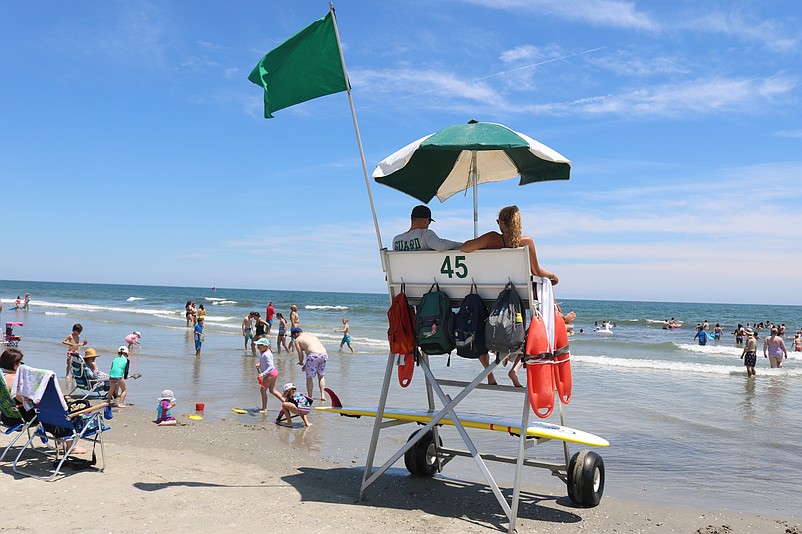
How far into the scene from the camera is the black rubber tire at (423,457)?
6.43 m

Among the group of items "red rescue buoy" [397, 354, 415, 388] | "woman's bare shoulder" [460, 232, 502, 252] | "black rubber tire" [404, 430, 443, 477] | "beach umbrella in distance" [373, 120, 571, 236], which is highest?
"beach umbrella in distance" [373, 120, 571, 236]

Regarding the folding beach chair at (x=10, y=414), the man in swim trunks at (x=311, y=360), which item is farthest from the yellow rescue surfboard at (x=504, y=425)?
the man in swim trunks at (x=311, y=360)

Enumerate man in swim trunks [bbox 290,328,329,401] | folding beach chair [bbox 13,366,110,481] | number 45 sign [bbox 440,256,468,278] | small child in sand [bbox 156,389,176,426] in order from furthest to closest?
man in swim trunks [bbox 290,328,329,401] < small child in sand [bbox 156,389,176,426] < folding beach chair [bbox 13,366,110,481] < number 45 sign [bbox 440,256,468,278]

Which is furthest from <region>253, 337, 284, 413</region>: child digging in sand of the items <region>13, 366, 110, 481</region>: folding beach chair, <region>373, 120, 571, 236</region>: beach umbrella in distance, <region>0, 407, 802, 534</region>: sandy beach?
<region>373, 120, 571, 236</region>: beach umbrella in distance

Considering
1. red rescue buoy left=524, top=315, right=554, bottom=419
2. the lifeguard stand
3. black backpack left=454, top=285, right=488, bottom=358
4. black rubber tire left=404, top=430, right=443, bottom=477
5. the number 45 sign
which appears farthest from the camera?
black rubber tire left=404, top=430, right=443, bottom=477

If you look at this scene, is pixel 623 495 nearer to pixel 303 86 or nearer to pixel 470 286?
pixel 470 286

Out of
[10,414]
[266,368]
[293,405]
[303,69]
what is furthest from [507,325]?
[266,368]

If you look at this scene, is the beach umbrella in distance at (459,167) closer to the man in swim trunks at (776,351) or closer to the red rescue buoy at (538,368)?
the red rescue buoy at (538,368)

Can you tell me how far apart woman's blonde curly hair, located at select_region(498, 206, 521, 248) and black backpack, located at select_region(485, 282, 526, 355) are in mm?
361

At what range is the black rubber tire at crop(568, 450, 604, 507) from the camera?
5.54 meters

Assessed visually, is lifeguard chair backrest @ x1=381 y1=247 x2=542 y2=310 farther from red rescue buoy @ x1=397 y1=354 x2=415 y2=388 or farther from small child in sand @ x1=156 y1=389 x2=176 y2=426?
small child in sand @ x1=156 y1=389 x2=176 y2=426

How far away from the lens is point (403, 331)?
17.5ft

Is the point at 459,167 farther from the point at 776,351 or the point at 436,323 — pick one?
the point at 776,351

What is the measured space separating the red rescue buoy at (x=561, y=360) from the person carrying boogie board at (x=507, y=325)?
1.11ft
